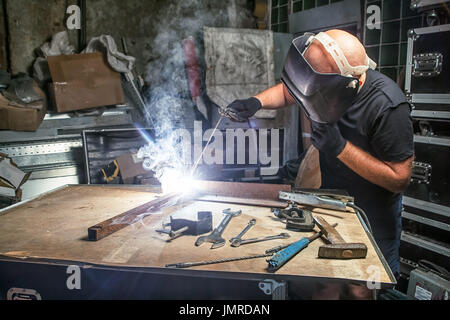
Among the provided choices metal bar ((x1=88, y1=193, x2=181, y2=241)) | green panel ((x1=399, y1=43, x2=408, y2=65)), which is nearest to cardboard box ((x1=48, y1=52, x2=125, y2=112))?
metal bar ((x1=88, y1=193, x2=181, y2=241))

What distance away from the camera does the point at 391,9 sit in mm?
3602

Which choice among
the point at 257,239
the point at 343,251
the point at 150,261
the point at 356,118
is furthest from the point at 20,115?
the point at 343,251

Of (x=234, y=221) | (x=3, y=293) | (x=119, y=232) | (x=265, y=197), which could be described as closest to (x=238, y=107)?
(x=265, y=197)

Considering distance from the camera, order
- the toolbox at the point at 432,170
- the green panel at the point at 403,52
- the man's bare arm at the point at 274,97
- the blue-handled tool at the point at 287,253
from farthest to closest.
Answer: the green panel at the point at 403,52
the toolbox at the point at 432,170
the man's bare arm at the point at 274,97
the blue-handled tool at the point at 287,253

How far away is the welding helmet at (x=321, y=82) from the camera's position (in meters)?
1.72

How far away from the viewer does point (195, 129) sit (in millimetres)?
4781

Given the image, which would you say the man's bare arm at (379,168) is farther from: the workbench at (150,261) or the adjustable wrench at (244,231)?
the adjustable wrench at (244,231)

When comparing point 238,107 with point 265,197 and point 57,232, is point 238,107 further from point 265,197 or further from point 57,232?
point 57,232

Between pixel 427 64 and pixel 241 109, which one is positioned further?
pixel 427 64

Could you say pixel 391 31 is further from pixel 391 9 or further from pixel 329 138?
pixel 329 138

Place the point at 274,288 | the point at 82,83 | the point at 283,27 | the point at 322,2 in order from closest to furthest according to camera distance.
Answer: the point at 274,288
the point at 82,83
the point at 322,2
the point at 283,27

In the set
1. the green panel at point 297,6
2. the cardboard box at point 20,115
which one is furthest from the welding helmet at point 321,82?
the green panel at point 297,6

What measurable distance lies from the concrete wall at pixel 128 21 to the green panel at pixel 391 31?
2.02 metres

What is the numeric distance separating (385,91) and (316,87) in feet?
1.67
